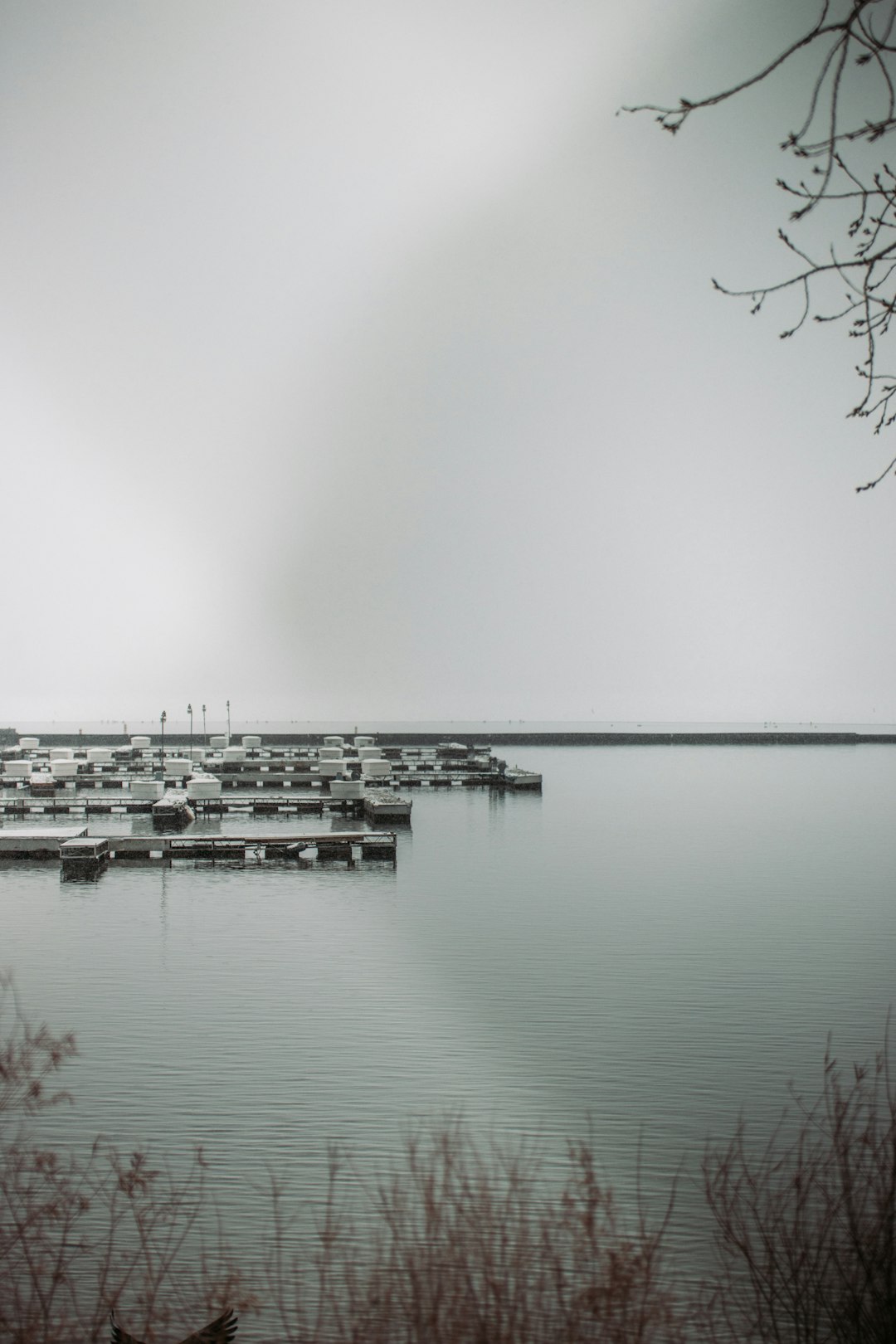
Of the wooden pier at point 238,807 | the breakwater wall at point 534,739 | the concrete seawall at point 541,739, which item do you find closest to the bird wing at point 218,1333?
the wooden pier at point 238,807

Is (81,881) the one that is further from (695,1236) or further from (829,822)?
(829,822)

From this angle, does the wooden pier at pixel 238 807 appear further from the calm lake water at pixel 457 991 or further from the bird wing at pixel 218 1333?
the bird wing at pixel 218 1333

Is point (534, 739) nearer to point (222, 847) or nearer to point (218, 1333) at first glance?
point (222, 847)

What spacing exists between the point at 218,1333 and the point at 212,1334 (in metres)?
0.07

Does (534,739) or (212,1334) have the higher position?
(534,739)

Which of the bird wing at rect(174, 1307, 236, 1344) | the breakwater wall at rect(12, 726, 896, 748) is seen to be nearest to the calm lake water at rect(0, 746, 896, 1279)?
the bird wing at rect(174, 1307, 236, 1344)

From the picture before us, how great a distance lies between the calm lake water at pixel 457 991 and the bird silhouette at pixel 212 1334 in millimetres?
3070

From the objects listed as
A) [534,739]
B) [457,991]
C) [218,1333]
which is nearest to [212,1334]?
[218,1333]

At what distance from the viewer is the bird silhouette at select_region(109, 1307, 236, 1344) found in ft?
23.0

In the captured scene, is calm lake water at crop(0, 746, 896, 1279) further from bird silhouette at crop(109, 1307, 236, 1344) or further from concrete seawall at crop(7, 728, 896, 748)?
concrete seawall at crop(7, 728, 896, 748)

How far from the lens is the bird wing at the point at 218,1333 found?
7.26 m

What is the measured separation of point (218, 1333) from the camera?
24.5 feet

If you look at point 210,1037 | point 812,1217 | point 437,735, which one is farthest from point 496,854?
point 437,735

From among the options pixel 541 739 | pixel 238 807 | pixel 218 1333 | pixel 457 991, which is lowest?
pixel 457 991
